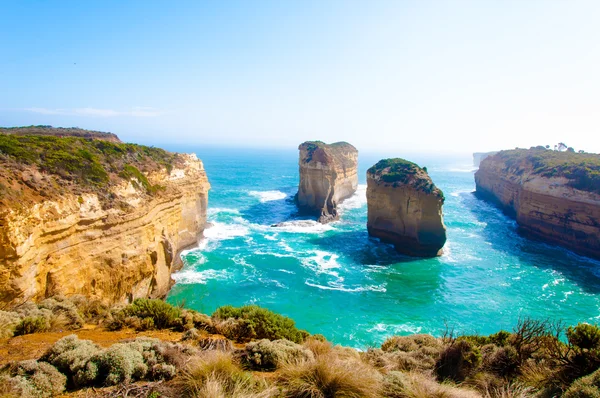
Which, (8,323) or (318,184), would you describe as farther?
(318,184)

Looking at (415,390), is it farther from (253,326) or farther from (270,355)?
(253,326)

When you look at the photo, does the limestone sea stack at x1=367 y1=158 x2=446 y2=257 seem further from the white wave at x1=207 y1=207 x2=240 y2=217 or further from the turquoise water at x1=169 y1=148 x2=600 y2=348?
the white wave at x1=207 y1=207 x2=240 y2=217

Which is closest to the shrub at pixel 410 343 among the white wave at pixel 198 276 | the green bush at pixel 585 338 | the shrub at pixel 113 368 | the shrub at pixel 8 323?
the green bush at pixel 585 338

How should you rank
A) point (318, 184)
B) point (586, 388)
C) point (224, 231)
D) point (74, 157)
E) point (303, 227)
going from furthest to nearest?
point (318, 184) < point (303, 227) < point (224, 231) < point (74, 157) < point (586, 388)

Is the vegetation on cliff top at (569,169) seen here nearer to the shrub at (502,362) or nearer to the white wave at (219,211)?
the shrub at (502,362)

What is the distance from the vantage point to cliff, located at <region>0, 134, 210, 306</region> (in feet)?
39.8

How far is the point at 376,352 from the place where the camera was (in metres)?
9.38

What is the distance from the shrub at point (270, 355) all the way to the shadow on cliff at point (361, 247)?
22466 mm

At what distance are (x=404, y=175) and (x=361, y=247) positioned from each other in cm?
897

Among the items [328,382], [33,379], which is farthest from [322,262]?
[33,379]

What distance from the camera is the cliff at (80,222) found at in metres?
12.1

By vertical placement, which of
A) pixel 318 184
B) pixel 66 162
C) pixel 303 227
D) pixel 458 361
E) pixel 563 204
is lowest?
pixel 303 227

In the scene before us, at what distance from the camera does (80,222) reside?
14797 mm

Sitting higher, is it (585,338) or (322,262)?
(585,338)
